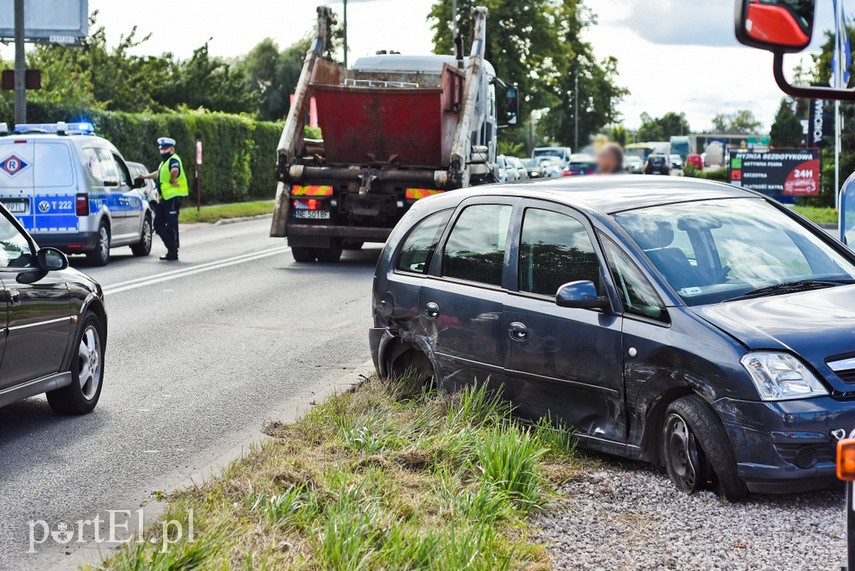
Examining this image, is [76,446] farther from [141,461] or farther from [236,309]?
[236,309]

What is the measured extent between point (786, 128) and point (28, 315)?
50621 mm

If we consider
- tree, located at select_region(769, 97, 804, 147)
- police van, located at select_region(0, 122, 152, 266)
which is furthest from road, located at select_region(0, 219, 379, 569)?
tree, located at select_region(769, 97, 804, 147)

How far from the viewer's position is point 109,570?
4.46 metres

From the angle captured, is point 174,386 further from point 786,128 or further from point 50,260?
point 786,128

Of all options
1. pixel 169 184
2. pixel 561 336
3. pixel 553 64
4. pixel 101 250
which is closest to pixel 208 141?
pixel 169 184

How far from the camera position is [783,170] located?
31.9 meters

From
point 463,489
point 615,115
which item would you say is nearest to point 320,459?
point 463,489

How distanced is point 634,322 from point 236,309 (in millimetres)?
8340

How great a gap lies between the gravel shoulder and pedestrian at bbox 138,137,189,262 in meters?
14.8

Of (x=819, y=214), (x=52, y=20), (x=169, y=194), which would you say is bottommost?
(x=819, y=214)

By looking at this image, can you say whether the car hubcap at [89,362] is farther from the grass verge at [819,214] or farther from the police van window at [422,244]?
the grass verge at [819,214]

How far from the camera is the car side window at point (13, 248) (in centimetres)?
748

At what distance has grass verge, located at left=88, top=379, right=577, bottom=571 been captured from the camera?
4.51 meters

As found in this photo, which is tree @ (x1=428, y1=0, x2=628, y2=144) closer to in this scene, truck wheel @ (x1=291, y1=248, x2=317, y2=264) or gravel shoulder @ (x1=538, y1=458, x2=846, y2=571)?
gravel shoulder @ (x1=538, y1=458, x2=846, y2=571)
